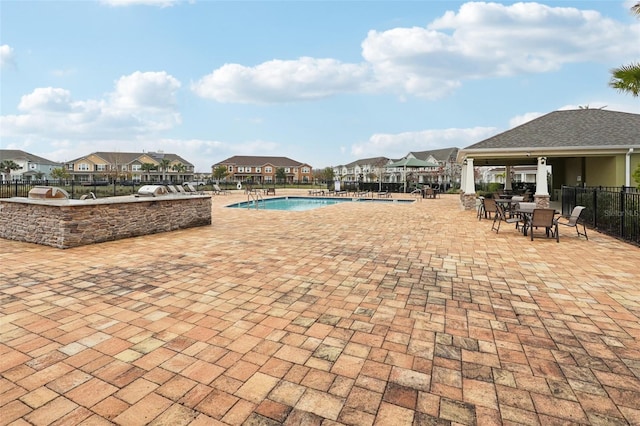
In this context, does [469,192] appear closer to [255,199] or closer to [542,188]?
[542,188]

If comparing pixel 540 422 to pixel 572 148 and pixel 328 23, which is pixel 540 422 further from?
pixel 328 23

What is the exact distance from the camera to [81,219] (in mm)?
6727

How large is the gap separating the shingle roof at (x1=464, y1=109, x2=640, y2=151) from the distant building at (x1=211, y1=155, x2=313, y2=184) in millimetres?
58369

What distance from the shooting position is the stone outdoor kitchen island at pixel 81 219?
21.5 ft

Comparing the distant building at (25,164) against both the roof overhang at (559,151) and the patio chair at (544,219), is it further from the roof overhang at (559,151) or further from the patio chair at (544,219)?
the patio chair at (544,219)

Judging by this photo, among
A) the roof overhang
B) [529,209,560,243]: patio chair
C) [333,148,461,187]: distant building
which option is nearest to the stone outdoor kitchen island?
[529,209,560,243]: patio chair

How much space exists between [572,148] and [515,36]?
15.1 feet

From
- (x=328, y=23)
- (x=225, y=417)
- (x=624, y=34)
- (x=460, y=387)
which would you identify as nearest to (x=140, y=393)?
(x=225, y=417)

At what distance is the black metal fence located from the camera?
286 inches

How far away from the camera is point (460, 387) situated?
2.21 m

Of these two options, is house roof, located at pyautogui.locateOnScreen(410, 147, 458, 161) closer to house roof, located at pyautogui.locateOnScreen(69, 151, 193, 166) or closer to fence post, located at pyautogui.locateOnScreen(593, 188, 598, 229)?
house roof, located at pyautogui.locateOnScreen(69, 151, 193, 166)

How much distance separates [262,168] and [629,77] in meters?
70.2

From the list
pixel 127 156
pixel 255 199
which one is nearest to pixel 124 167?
pixel 127 156

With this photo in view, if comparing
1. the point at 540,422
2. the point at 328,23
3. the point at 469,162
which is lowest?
the point at 540,422
